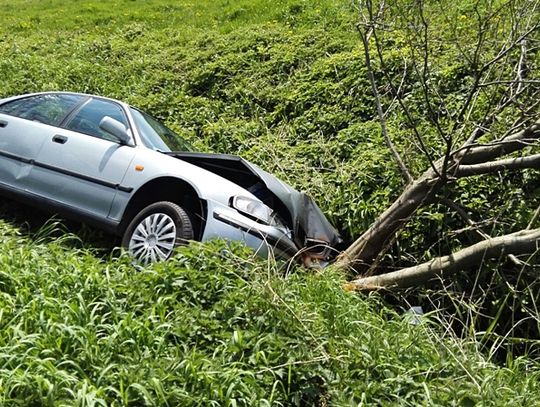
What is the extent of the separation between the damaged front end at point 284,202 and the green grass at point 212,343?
0.71m

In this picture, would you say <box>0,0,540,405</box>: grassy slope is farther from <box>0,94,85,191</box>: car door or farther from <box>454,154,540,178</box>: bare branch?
<box>454,154,540,178</box>: bare branch

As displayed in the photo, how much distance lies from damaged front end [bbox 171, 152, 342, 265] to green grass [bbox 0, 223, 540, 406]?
711 mm

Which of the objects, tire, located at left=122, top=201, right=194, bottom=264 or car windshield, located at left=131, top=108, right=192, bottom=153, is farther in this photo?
car windshield, located at left=131, top=108, right=192, bottom=153

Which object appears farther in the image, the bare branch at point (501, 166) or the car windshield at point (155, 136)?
the car windshield at point (155, 136)

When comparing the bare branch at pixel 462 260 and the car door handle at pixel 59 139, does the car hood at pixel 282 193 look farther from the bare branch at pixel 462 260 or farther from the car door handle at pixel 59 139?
the car door handle at pixel 59 139

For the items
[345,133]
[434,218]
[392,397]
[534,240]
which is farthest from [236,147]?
[392,397]

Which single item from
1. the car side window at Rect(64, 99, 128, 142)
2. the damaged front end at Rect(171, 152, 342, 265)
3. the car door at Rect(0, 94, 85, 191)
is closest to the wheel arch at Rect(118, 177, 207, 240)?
the damaged front end at Rect(171, 152, 342, 265)

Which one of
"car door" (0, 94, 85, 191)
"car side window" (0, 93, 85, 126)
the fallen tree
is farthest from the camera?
"car side window" (0, 93, 85, 126)

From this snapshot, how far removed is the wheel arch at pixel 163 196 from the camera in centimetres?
522

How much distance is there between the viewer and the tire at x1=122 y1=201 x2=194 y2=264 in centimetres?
488

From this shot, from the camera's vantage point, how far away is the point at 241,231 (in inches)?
195

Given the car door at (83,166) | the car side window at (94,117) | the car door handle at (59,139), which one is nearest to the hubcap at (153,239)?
the car door at (83,166)

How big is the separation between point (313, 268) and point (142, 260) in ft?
4.83

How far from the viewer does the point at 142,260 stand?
16.1 feet
